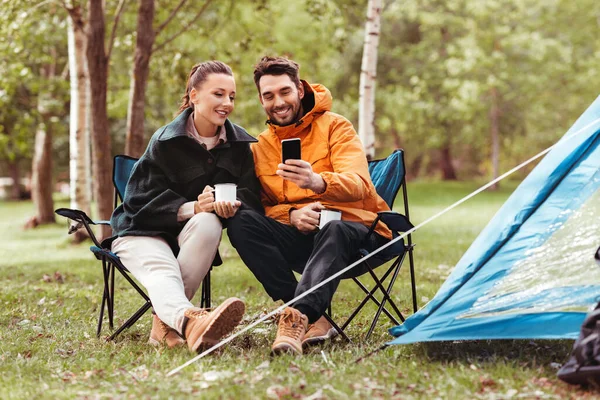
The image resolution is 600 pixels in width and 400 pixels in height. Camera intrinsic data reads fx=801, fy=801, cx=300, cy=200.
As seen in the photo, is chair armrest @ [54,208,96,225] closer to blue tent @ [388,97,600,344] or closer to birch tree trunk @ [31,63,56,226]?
blue tent @ [388,97,600,344]

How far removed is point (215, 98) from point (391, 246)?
40.9 inches

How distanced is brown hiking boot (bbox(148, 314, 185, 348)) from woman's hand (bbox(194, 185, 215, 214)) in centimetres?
52

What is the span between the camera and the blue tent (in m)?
2.95

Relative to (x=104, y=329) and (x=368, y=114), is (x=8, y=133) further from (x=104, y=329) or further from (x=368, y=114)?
(x=104, y=329)

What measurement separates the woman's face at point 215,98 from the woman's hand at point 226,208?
0.42m

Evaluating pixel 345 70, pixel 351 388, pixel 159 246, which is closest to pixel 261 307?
pixel 159 246

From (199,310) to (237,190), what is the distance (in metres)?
0.68

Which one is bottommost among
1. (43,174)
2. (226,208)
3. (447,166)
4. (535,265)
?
(447,166)

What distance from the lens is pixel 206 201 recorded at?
136 inches

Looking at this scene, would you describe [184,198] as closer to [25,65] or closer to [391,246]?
[391,246]

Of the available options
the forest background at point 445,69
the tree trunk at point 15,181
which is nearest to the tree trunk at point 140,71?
the forest background at point 445,69

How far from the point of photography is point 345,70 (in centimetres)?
2145

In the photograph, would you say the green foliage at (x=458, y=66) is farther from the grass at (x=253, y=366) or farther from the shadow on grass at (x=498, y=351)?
the shadow on grass at (x=498, y=351)

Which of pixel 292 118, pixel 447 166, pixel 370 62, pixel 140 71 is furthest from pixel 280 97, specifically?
pixel 447 166
